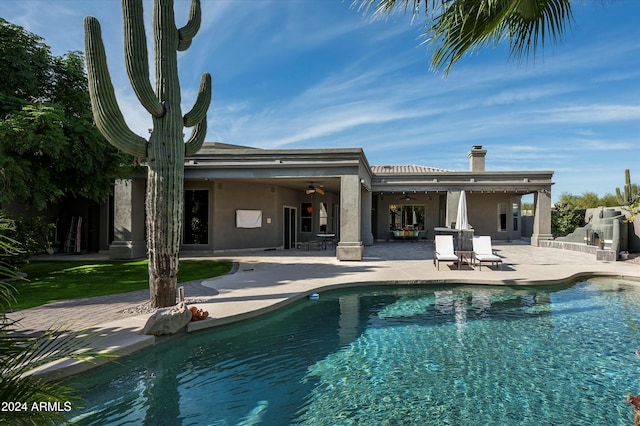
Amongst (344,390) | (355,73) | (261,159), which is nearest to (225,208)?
(261,159)

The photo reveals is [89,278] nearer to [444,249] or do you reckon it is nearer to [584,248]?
[444,249]

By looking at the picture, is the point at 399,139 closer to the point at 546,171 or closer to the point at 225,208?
the point at 546,171

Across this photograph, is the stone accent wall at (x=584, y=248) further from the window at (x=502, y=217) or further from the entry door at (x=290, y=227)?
the entry door at (x=290, y=227)

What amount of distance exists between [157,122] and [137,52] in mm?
1188

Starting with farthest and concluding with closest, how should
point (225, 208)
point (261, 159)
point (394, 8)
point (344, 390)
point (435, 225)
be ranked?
point (435, 225)
point (225, 208)
point (261, 159)
point (344, 390)
point (394, 8)

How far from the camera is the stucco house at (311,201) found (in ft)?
44.7

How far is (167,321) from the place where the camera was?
5371 millimetres

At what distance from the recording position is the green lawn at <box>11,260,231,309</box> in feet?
25.2

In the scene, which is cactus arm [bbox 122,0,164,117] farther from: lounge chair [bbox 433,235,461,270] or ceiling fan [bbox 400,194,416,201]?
ceiling fan [bbox 400,194,416,201]

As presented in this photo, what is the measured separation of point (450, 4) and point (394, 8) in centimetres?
46

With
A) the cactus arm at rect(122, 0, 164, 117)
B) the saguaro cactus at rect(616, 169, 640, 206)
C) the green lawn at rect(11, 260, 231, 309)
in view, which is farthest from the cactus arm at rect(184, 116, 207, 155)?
the saguaro cactus at rect(616, 169, 640, 206)

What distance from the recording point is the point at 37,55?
30.7ft

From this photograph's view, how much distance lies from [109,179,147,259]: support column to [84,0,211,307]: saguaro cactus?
9413mm

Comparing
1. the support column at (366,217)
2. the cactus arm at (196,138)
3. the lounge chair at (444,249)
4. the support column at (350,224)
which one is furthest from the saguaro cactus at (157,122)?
the support column at (366,217)
